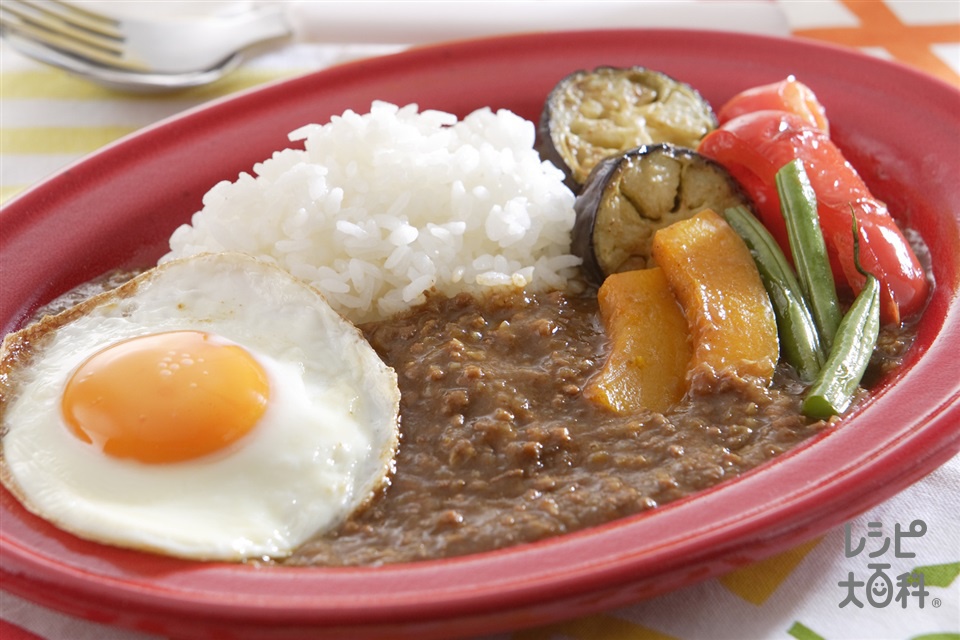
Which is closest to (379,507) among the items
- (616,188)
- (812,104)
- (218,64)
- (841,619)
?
(841,619)

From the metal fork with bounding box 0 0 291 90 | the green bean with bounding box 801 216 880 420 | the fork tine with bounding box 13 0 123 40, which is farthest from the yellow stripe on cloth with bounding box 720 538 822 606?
the fork tine with bounding box 13 0 123 40

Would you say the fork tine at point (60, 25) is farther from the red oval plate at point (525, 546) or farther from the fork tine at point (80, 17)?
the red oval plate at point (525, 546)

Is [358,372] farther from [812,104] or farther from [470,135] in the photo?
[812,104]

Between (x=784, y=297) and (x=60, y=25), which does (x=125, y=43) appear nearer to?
(x=60, y=25)

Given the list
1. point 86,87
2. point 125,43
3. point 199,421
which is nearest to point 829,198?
point 199,421

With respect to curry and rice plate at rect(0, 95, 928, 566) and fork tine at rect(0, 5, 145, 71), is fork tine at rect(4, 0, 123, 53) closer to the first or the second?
fork tine at rect(0, 5, 145, 71)
